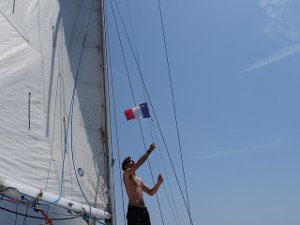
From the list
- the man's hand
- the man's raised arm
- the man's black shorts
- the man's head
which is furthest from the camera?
the man's hand

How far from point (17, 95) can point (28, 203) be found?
55.6 inches

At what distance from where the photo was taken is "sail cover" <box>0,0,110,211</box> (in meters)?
5.29

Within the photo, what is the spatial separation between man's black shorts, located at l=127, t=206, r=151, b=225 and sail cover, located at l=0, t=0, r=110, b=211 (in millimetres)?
511

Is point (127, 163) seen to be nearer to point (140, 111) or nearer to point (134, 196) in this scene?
point (134, 196)

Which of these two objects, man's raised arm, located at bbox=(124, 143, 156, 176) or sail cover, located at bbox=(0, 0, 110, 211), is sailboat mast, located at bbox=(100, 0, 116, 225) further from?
man's raised arm, located at bbox=(124, 143, 156, 176)

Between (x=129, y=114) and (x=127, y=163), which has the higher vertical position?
(x=129, y=114)

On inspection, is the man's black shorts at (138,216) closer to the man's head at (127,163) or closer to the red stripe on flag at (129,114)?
the man's head at (127,163)

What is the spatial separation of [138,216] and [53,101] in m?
2.00

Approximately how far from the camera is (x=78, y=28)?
7.30m

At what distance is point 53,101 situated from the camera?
239 inches

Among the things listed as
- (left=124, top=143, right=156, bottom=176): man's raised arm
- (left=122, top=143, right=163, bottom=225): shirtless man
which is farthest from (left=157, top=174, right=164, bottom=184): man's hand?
(left=124, top=143, right=156, bottom=176): man's raised arm

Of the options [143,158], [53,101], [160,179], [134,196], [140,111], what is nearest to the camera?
[143,158]

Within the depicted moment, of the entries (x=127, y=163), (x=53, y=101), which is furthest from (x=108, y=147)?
(x=53, y=101)

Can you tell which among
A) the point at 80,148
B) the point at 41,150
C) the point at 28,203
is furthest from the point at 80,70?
the point at 28,203
